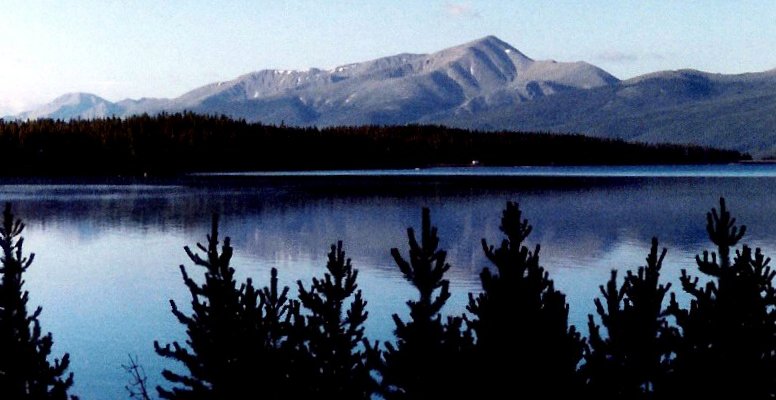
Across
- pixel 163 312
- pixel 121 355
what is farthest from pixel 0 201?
pixel 121 355

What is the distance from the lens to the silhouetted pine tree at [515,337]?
905cm

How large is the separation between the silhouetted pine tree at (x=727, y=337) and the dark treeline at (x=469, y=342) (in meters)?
0.02

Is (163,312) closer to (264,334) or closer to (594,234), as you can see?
(264,334)

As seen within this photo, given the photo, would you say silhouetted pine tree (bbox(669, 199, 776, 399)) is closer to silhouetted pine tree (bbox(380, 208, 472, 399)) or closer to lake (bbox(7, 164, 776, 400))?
silhouetted pine tree (bbox(380, 208, 472, 399))

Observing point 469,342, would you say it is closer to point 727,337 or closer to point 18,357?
point 727,337

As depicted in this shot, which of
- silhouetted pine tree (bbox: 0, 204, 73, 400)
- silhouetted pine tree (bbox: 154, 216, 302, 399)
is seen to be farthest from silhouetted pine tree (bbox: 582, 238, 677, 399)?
silhouetted pine tree (bbox: 0, 204, 73, 400)

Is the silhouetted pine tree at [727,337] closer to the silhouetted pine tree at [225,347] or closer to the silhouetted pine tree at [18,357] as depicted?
the silhouetted pine tree at [225,347]

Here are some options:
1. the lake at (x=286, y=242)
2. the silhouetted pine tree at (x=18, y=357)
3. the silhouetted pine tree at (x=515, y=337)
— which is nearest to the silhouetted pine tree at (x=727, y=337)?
the silhouetted pine tree at (x=515, y=337)

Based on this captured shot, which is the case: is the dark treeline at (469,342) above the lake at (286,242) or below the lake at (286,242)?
above

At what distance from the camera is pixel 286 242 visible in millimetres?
53031

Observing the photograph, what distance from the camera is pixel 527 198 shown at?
94.6 meters

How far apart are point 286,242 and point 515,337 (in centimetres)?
4448

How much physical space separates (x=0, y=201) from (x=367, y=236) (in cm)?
4673

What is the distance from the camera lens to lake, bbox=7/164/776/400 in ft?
92.5
